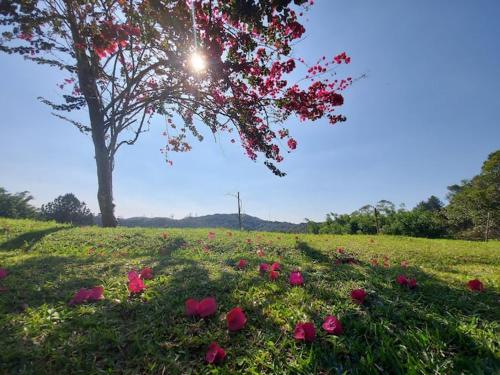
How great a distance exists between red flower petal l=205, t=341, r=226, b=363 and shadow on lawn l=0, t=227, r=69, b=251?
5717 millimetres

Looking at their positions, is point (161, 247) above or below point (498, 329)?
above

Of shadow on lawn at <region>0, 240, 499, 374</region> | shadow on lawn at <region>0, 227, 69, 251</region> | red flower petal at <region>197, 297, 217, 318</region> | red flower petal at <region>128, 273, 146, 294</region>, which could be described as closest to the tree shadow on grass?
shadow on lawn at <region>0, 240, 499, 374</region>

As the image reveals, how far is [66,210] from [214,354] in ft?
142

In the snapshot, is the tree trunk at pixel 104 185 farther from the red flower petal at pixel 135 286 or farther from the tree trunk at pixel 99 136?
the red flower petal at pixel 135 286

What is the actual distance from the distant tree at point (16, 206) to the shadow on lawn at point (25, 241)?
33336 millimetres

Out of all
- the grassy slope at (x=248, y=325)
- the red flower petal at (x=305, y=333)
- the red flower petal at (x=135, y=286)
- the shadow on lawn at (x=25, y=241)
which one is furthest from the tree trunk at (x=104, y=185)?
the red flower petal at (x=305, y=333)

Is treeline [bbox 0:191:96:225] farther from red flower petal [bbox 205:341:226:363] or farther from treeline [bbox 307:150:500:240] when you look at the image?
red flower petal [bbox 205:341:226:363]

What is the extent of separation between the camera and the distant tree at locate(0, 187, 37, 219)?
33.2 metres

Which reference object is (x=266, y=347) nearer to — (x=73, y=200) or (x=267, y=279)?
(x=267, y=279)

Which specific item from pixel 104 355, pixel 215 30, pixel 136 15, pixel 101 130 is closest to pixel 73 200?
pixel 101 130

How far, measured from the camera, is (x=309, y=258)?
523 centimetres

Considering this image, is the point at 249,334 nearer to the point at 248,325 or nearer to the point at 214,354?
the point at 248,325

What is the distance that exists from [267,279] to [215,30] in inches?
172

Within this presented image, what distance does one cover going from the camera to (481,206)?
A: 88.2ft
